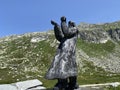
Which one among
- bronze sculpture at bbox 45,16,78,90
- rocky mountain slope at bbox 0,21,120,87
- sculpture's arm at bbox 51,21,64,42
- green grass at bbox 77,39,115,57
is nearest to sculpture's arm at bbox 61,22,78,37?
bronze sculpture at bbox 45,16,78,90

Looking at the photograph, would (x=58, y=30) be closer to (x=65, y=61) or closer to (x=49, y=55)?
(x=65, y=61)

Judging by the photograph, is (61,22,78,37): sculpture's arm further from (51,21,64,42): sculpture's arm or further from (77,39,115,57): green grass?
(77,39,115,57): green grass

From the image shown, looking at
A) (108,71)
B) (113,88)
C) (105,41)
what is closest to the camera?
(113,88)

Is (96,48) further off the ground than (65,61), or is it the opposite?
(96,48)

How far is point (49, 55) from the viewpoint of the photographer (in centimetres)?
12581

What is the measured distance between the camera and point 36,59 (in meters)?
124

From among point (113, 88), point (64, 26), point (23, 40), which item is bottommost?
point (113, 88)

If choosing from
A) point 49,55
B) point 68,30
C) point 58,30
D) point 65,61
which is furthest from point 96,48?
point 65,61

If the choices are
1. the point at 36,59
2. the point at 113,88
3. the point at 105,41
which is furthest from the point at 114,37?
the point at 113,88

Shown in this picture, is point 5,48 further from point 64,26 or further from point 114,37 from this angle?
point 64,26

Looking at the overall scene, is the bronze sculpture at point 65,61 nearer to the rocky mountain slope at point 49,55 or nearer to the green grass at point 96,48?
Result: the rocky mountain slope at point 49,55

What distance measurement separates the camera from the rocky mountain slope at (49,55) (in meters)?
112

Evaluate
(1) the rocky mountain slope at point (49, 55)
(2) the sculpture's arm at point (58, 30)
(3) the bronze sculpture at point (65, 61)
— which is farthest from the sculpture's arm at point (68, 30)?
(1) the rocky mountain slope at point (49, 55)

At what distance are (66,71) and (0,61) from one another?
350ft
